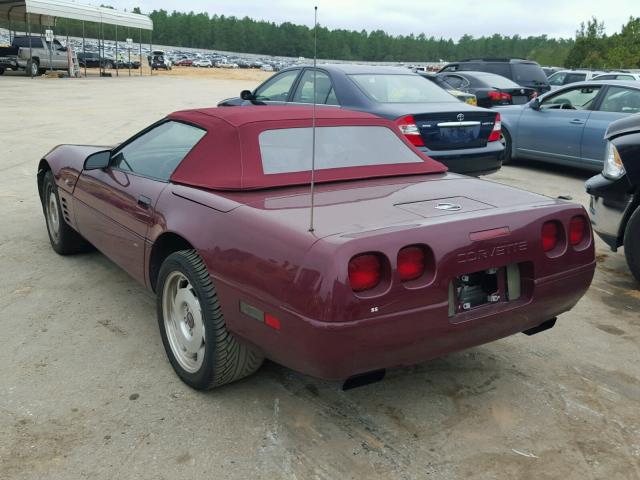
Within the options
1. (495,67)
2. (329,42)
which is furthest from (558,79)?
(329,42)

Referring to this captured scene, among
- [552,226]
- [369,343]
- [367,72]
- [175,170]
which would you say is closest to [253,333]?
[369,343]

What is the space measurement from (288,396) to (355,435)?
47cm

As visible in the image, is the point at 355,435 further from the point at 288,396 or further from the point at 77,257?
the point at 77,257

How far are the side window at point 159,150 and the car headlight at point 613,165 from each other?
3304mm

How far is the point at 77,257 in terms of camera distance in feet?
17.0

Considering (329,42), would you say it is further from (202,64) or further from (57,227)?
(57,227)

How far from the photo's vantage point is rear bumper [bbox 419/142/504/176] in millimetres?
6797

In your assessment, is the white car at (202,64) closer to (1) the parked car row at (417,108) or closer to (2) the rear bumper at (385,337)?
(1) the parked car row at (417,108)

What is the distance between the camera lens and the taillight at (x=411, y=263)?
250 centimetres

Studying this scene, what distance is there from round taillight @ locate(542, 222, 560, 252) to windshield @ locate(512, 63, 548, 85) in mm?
15611

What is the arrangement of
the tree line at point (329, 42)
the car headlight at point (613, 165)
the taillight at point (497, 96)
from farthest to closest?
the tree line at point (329, 42)
the taillight at point (497, 96)
the car headlight at point (613, 165)

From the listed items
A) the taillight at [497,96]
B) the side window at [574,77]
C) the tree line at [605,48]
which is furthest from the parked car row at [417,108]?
the tree line at [605,48]

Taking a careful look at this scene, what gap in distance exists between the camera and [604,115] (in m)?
8.68

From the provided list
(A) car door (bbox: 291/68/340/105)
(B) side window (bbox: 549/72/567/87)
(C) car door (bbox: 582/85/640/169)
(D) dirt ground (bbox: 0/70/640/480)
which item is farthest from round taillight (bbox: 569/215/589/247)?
(B) side window (bbox: 549/72/567/87)
